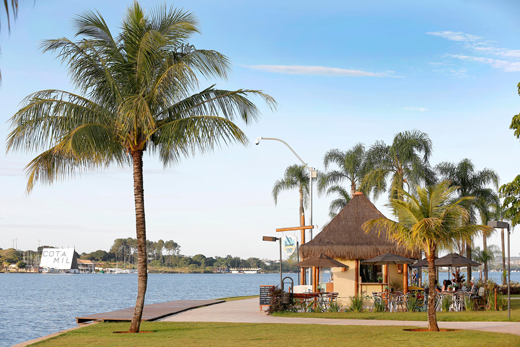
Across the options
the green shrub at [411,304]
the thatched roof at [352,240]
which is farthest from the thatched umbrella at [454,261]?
the green shrub at [411,304]

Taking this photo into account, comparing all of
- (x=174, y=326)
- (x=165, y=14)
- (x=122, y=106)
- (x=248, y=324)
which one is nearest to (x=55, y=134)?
(x=122, y=106)

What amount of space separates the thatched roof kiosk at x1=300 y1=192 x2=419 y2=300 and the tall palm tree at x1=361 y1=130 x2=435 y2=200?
1037 centimetres

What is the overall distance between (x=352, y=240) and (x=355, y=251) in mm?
853

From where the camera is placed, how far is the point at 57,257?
17425 centimetres

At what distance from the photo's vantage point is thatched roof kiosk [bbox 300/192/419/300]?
25672mm

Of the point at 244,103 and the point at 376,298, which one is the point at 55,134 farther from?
the point at 376,298

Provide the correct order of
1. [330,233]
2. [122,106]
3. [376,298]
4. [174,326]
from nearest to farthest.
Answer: [122,106] < [174,326] < [376,298] < [330,233]

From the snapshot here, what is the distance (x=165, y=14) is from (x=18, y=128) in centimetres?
527

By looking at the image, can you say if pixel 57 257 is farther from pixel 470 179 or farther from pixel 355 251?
pixel 355 251

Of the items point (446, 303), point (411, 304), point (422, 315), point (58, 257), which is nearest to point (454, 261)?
point (446, 303)

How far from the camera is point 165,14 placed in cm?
1669

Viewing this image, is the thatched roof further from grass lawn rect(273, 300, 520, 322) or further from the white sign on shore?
the white sign on shore

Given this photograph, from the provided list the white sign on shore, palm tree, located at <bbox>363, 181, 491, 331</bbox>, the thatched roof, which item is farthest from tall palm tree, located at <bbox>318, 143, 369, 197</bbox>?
the white sign on shore

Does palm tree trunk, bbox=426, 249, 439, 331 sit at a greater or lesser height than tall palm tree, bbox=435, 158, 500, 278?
lesser
